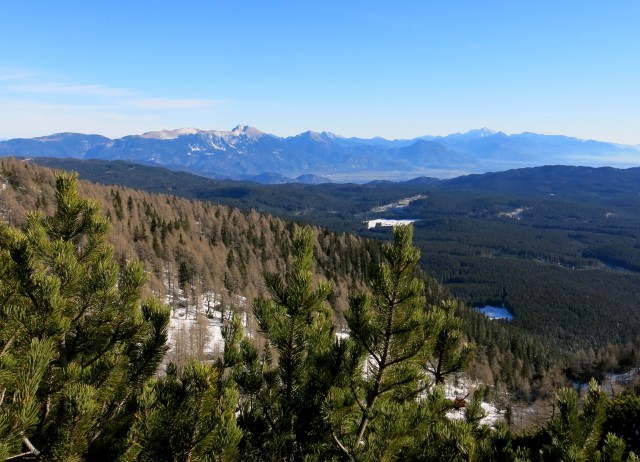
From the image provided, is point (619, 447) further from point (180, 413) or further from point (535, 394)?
point (535, 394)

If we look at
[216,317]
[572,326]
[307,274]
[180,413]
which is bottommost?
[572,326]

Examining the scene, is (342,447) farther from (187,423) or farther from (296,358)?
(187,423)

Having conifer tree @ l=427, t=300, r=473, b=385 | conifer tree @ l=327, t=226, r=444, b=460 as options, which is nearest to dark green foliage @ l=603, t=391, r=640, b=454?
conifer tree @ l=427, t=300, r=473, b=385

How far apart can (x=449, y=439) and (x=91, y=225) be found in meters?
5.98

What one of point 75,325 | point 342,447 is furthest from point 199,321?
point 342,447

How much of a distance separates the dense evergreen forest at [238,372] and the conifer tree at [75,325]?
21 mm

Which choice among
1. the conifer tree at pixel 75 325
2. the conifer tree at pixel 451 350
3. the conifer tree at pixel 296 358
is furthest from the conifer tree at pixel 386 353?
the conifer tree at pixel 75 325

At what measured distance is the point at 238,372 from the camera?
23.0ft

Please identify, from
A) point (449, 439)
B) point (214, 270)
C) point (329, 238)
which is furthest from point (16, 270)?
point (329, 238)

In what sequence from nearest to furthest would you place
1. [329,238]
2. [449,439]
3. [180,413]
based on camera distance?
[180,413] → [449,439] → [329,238]

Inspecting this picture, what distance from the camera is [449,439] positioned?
17.1 ft

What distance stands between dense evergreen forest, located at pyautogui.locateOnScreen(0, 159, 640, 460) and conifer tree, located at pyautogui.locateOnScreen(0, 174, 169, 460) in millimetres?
21

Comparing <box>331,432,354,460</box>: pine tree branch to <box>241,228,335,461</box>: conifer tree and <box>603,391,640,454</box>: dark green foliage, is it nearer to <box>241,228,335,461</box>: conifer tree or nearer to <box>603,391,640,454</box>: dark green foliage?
<box>241,228,335,461</box>: conifer tree

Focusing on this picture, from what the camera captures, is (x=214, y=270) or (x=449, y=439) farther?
(x=214, y=270)
